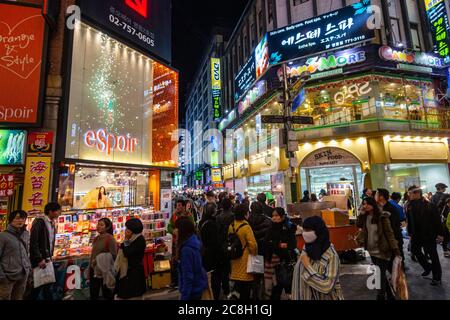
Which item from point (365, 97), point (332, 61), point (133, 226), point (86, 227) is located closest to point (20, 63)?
point (86, 227)

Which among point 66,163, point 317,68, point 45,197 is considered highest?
point 317,68

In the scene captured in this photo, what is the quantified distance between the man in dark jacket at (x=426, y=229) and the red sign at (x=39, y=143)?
9.76 meters

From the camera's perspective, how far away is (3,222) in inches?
273

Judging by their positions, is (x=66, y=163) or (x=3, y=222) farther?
(x=66, y=163)

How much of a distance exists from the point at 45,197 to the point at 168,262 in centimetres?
389

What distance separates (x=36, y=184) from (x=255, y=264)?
6.43 m

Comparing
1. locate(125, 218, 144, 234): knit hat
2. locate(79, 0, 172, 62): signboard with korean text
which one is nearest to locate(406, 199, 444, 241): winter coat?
locate(125, 218, 144, 234): knit hat

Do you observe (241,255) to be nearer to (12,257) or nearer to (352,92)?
(12,257)

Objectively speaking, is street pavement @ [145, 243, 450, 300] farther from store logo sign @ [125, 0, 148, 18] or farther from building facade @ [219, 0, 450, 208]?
store logo sign @ [125, 0, 148, 18]

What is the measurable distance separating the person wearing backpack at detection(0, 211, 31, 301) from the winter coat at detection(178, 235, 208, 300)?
3034 mm

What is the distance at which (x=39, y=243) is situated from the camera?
15.5 ft

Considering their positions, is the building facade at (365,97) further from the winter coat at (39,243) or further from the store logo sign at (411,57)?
the winter coat at (39,243)
